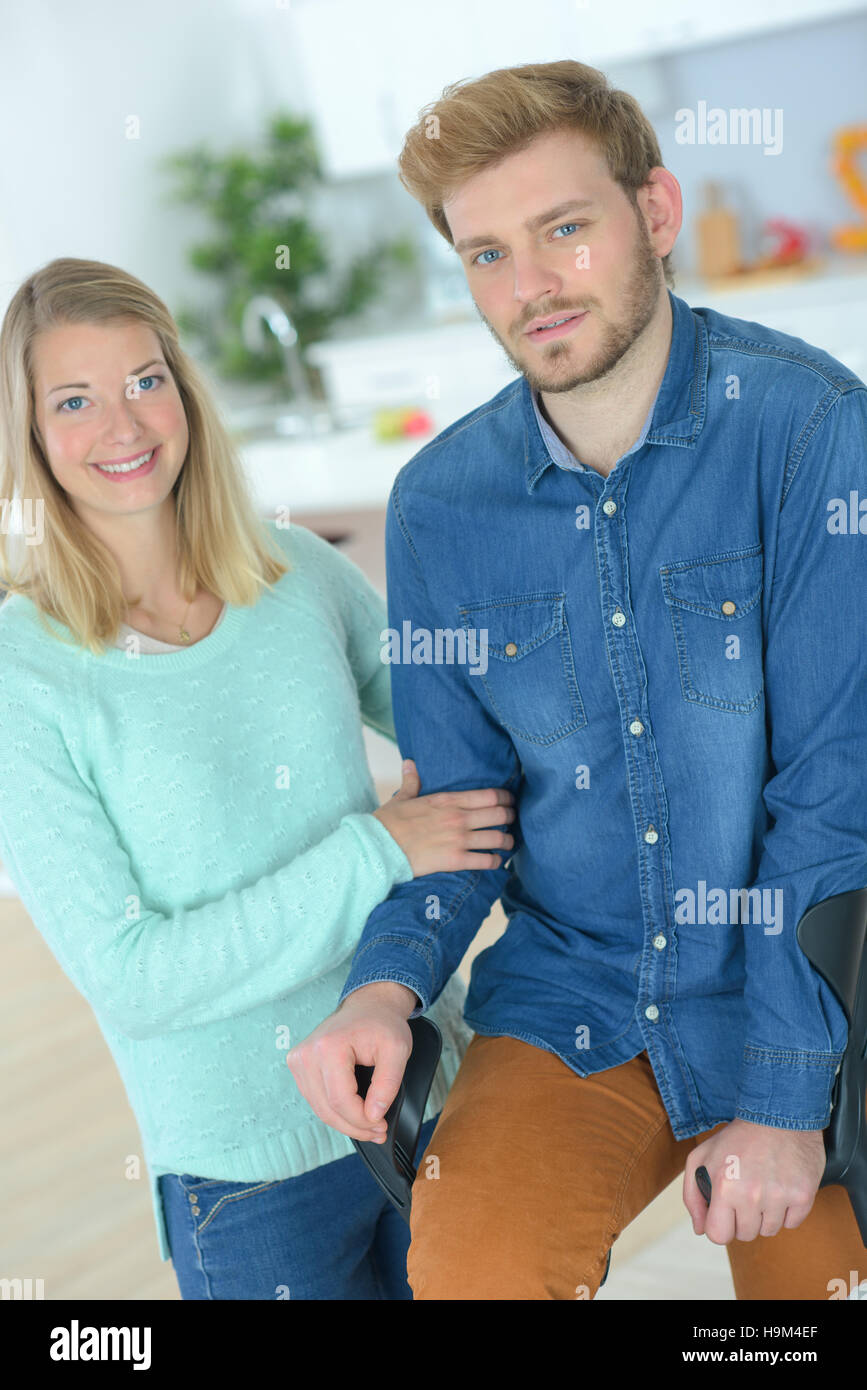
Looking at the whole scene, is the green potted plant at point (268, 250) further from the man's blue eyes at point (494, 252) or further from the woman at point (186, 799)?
the man's blue eyes at point (494, 252)

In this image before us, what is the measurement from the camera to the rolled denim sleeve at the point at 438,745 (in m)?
1.42

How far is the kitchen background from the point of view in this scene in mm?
5035

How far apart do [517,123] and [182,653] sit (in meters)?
0.62

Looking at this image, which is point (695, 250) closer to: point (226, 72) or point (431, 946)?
point (226, 72)

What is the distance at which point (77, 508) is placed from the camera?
151 cm

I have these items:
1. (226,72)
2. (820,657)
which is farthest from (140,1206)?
(226,72)

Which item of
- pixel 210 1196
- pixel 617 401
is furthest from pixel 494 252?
pixel 210 1196

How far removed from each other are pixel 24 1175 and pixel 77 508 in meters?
1.68

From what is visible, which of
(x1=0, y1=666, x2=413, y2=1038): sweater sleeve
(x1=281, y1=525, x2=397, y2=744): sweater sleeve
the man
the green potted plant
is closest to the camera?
the man

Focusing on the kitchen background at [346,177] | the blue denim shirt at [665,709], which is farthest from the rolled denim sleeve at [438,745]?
the kitchen background at [346,177]

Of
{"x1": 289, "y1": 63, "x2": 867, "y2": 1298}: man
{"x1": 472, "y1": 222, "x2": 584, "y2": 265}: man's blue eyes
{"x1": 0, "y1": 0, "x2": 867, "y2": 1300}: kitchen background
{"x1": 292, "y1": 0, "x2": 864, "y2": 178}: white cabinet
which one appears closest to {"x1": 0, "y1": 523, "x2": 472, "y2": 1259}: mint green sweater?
{"x1": 289, "y1": 63, "x2": 867, "y2": 1298}: man

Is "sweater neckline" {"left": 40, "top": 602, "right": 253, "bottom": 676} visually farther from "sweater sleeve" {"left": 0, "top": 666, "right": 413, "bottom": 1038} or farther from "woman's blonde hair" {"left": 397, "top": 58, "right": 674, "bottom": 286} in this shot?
"woman's blonde hair" {"left": 397, "top": 58, "right": 674, "bottom": 286}

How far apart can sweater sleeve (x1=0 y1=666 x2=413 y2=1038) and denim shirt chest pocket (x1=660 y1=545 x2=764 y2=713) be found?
0.35 metres
